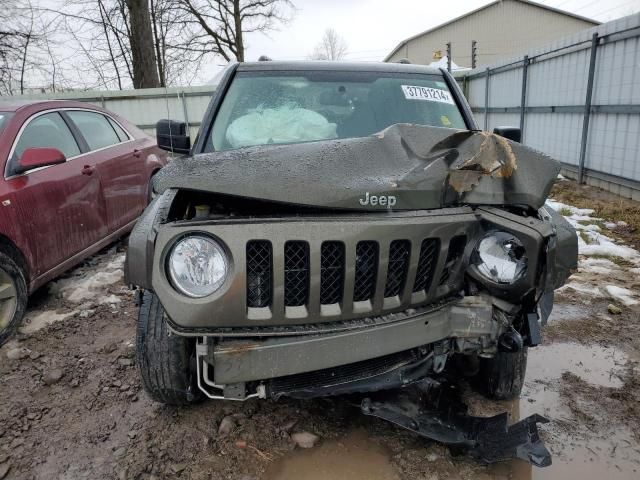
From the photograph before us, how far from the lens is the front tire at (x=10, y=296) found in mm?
3316

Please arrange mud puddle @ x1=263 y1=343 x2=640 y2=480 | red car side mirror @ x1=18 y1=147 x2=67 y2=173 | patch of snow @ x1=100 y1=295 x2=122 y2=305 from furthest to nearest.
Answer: patch of snow @ x1=100 y1=295 x2=122 y2=305 → red car side mirror @ x1=18 y1=147 x2=67 y2=173 → mud puddle @ x1=263 y1=343 x2=640 y2=480

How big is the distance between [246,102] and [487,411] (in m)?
2.35

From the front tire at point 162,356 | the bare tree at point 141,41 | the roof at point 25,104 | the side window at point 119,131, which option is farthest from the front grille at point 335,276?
the bare tree at point 141,41

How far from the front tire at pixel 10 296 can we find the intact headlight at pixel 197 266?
231 cm

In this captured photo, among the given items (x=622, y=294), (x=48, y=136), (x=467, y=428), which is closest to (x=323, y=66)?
(x=467, y=428)

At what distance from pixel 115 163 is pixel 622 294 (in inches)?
195

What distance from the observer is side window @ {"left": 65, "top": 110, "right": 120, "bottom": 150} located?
4.78m

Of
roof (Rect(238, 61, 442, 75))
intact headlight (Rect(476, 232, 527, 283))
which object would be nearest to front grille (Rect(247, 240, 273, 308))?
intact headlight (Rect(476, 232, 527, 283))

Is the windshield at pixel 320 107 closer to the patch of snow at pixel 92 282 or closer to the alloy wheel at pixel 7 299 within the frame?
the alloy wheel at pixel 7 299

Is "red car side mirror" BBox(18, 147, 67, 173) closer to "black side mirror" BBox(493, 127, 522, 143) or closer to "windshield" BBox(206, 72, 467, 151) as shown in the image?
"windshield" BBox(206, 72, 467, 151)

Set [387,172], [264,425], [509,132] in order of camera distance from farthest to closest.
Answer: [509,132] < [264,425] < [387,172]

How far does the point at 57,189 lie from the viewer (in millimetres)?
3953

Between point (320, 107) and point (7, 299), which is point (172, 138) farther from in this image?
point (7, 299)

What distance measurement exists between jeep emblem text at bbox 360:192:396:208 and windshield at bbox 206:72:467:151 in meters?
1.11
